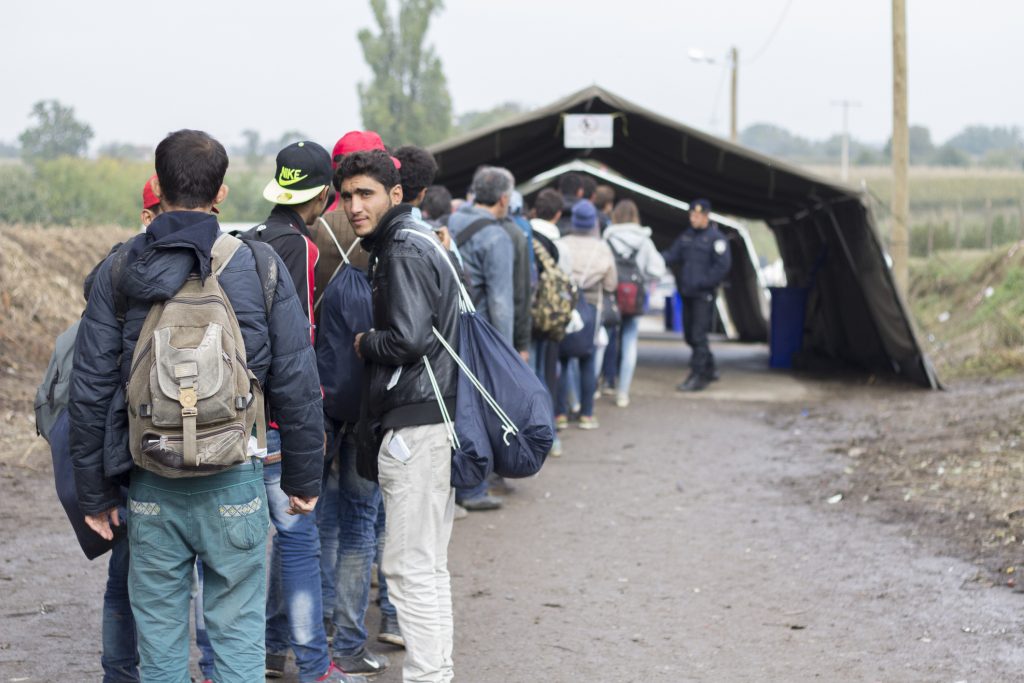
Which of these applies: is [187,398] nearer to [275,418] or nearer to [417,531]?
[275,418]

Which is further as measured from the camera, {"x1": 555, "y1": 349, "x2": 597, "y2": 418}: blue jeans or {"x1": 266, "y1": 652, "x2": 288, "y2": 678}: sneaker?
{"x1": 555, "y1": 349, "x2": 597, "y2": 418}: blue jeans

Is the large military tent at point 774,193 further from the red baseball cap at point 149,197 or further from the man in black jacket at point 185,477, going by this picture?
the man in black jacket at point 185,477

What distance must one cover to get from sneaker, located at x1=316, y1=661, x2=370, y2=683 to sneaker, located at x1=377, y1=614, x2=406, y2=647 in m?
0.62

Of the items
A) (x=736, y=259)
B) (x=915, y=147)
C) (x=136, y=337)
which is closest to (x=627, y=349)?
(x=136, y=337)

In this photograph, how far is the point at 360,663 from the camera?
5039 millimetres

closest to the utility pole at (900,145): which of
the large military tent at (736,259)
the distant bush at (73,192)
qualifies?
the large military tent at (736,259)

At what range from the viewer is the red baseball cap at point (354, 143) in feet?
17.3

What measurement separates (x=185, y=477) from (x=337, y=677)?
1498 millimetres

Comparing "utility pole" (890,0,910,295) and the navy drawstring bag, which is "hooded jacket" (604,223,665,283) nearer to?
"utility pole" (890,0,910,295)

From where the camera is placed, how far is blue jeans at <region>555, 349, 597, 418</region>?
10.8 meters

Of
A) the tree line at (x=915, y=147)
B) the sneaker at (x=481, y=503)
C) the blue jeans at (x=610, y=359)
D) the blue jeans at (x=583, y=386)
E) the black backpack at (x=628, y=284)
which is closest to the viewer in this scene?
the sneaker at (x=481, y=503)

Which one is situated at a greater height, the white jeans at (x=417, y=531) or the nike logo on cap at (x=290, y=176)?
the nike logo on cap at (x=290, y=176)

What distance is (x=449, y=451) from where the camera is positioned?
441 centimetres

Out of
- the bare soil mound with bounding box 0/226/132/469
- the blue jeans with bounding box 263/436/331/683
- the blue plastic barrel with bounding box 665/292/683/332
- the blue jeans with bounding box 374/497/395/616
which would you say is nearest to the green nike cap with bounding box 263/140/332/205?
the blue jeans with bounding box 263/436/331/683
